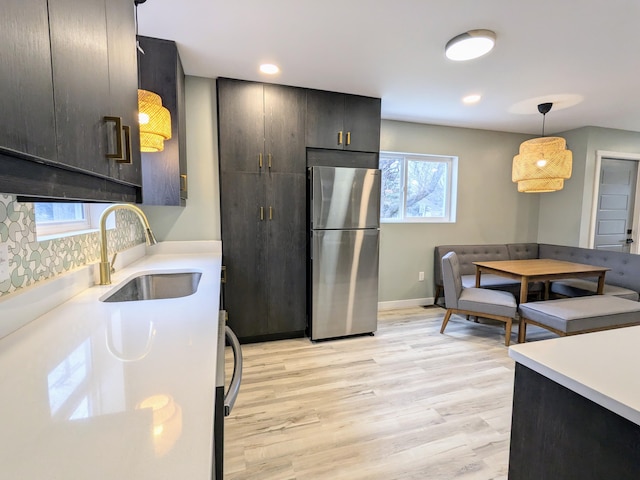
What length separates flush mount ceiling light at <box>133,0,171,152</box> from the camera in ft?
5.03

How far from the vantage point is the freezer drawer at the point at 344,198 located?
2.79m

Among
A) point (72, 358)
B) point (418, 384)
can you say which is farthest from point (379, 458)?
point (72, 358)

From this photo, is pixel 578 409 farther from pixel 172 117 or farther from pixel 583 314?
pixel 172 117

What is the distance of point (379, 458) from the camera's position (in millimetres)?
1587

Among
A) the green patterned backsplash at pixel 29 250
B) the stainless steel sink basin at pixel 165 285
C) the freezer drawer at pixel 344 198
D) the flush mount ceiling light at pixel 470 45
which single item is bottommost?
the stainless steel sink basin at pixel 165 285

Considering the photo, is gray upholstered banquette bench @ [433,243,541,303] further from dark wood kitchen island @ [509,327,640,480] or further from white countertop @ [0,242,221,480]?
white countertop @ [0,242,221,480]

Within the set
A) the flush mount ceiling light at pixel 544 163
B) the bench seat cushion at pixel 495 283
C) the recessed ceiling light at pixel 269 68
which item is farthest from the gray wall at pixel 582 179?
the recessed ceiling light at pixel 269 68

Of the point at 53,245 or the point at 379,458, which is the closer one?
the point at 53,245

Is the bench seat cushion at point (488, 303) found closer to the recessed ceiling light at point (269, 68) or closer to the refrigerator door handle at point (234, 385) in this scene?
the refrigerator door handle at point (234, 385)

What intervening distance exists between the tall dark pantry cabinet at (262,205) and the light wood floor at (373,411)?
1.25 ft

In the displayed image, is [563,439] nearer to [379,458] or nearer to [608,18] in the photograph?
[379,458]

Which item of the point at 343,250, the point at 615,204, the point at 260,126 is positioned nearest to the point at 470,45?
the point at 260,126

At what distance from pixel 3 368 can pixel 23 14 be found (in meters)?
0.79

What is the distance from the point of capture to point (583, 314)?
8.40ft
